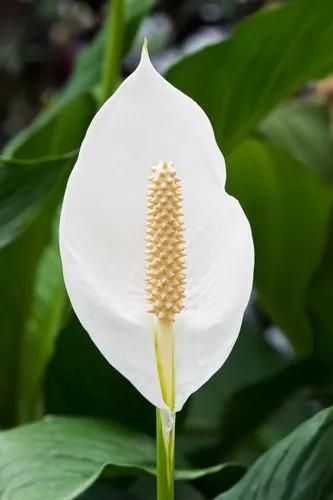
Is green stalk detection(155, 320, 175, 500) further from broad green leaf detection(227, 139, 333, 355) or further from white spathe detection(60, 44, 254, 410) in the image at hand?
broad green leaf detection(227, 139, 333, 355)

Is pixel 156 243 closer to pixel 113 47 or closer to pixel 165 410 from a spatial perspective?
pixel 165 410

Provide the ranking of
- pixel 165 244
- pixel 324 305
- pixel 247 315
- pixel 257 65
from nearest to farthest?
1. pixel 165 244
2. pixel 257 65
3. pixel 324 305
4. pixel 247 315

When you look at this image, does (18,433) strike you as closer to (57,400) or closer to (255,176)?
(57,400)

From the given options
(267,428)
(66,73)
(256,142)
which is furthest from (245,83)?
(66,73)

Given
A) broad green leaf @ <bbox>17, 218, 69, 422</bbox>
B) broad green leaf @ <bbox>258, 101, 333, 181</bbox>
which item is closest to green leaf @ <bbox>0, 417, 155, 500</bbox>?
broad green leaf @ <bbox>17, 218, 69, 422</bbox>

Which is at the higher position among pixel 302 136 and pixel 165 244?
pixel 165 244

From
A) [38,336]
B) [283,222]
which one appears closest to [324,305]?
[283,222]

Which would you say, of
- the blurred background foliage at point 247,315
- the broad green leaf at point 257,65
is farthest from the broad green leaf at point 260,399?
the broad green leaf at point 257,65
